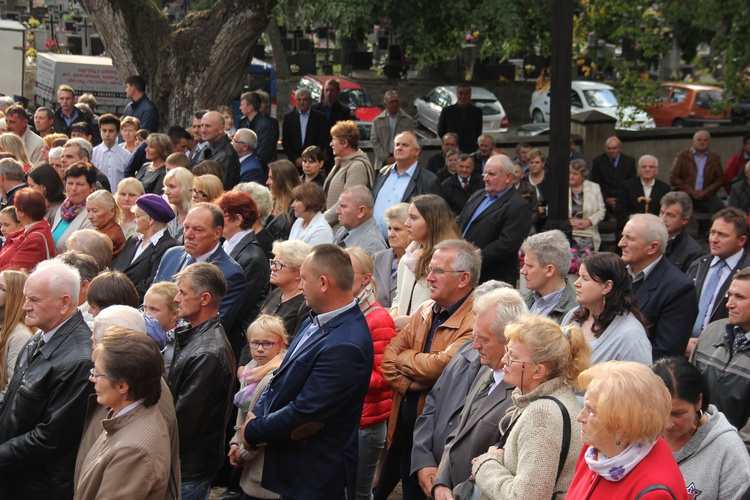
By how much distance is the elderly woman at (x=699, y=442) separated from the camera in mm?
4168

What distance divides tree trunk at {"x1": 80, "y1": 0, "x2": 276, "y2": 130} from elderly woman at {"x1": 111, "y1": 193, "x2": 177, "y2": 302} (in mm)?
6324

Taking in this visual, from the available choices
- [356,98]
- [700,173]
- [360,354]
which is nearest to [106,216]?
[360,354]

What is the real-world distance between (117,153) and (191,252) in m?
5.50

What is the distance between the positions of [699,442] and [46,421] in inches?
127

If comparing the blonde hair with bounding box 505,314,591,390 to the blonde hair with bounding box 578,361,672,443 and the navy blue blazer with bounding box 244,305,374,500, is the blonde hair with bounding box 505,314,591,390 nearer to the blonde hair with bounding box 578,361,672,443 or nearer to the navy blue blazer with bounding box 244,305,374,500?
the blonde hair with bounding box 578,361,672,443

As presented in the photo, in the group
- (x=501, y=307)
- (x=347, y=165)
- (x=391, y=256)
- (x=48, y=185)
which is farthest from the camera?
(x=347, y=165)

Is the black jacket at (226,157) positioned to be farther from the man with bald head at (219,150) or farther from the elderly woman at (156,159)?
the elderly woman at (156,159)

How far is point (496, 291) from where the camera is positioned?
4867 mm

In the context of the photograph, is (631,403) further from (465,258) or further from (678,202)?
(678,202)

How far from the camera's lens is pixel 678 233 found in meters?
8.00

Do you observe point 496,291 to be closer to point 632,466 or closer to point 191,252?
point 632,466

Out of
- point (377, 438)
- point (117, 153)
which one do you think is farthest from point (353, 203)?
point (117, 153)

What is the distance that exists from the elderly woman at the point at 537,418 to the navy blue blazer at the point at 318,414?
0.93 m

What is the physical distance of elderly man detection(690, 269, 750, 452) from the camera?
5109 millimetres
